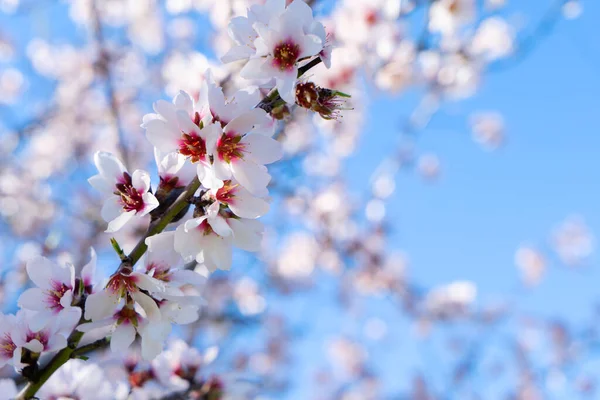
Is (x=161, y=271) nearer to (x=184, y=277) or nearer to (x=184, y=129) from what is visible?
(x=184, y=277)

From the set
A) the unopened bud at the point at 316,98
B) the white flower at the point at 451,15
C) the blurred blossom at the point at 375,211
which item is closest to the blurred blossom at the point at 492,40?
the white flower at the point at 451,15

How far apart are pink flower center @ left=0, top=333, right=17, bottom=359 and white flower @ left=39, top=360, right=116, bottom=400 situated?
0.72 feet

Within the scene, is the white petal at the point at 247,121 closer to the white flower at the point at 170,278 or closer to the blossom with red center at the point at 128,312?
the white flower at the point at 170,278

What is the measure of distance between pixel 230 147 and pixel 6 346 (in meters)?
0.74

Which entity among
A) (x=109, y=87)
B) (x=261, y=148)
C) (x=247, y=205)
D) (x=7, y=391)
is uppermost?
(x=109, y=87)

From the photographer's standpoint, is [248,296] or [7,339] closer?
[7,339]

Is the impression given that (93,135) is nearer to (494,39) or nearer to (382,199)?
(382,199)

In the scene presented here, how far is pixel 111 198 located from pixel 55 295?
0.27 m

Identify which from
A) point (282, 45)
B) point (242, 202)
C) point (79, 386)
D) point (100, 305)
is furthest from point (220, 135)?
point (79, 386)

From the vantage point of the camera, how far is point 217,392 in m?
1.70

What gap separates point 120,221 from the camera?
1.17 meters

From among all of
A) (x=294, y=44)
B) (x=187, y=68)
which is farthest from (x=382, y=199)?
(x=294, y=44)

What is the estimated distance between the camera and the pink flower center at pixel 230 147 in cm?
111

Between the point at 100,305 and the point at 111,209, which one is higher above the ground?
the point at 111,209
